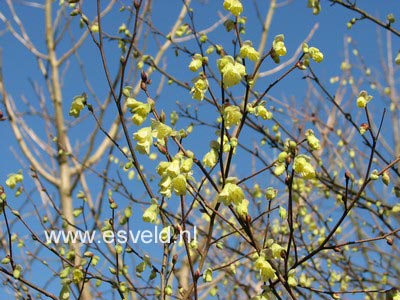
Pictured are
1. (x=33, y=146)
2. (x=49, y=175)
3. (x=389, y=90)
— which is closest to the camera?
(x=49, y=175)

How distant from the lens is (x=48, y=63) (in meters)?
4.98

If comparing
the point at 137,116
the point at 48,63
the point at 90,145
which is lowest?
the point at 137,116

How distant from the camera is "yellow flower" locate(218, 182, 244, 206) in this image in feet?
5.39

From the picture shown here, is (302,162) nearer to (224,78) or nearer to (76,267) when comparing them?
(224,78)

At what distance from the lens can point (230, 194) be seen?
1649 mm

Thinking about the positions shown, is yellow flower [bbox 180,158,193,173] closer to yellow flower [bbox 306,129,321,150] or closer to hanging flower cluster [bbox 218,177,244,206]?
hanging flower cluster [bbox 218,177,244,206]

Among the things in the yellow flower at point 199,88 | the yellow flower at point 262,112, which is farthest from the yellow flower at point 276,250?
the yellow flower at point 199,88

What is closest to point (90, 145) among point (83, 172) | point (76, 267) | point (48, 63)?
point (83, 172)

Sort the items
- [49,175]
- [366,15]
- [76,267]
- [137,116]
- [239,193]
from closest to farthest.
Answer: [239,193] < [137,116] < [76,267] < [366,15] < [49,175]

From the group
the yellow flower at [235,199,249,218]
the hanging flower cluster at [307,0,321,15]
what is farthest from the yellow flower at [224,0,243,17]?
the hanging flower cluster at [307,0,321,15]

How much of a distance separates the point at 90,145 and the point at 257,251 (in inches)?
132

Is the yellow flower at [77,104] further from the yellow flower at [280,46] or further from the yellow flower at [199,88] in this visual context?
the yellow flower at [280,46]

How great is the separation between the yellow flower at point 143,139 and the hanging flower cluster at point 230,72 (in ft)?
1.01

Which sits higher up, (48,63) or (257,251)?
(48,63)
